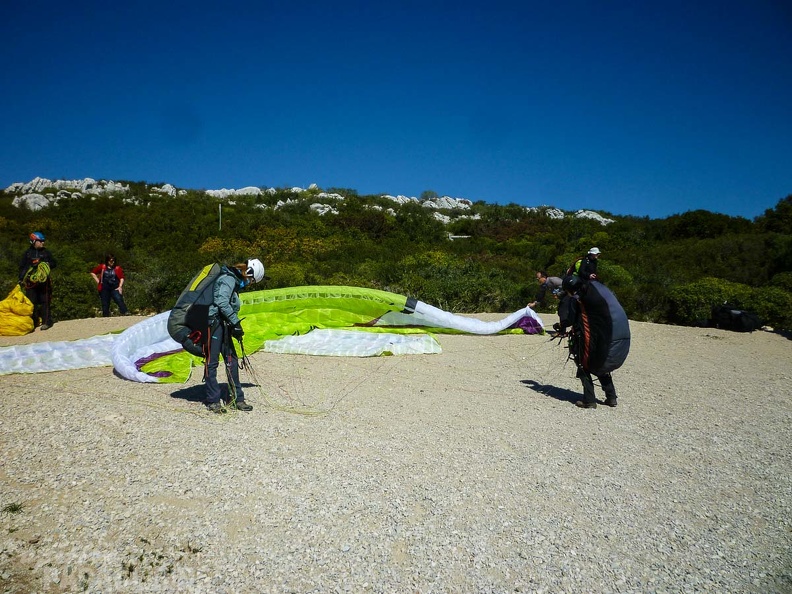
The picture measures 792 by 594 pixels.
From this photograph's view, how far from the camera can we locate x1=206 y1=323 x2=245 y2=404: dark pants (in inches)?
212

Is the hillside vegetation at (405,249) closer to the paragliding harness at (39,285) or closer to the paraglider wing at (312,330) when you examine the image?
the paragliding harness at (39,285)

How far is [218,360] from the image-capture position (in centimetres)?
553

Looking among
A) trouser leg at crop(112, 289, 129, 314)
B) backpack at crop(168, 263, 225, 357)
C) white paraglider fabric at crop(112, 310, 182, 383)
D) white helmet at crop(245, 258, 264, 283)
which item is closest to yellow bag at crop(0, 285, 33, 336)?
trouser leg at crop(112, 289, 129, 314)

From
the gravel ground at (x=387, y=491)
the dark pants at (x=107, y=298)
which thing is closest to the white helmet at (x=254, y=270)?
the gravel ground at (x=387, y=491)

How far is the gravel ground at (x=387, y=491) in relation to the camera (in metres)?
3.02

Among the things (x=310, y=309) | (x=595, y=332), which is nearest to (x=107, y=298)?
(x=310, y=309)

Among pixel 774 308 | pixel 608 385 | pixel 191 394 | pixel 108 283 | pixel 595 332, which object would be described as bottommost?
pixel 191 394

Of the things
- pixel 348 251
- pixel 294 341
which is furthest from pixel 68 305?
pixel 348 251

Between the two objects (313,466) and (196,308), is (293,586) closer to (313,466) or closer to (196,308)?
(313,466)

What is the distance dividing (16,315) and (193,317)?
6549mm

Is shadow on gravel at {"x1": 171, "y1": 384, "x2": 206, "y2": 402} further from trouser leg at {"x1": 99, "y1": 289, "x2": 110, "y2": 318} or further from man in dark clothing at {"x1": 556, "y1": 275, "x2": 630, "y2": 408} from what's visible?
trouser leg at {"x1": 99, "y1": 289, "x2": 110, "y2": 318}

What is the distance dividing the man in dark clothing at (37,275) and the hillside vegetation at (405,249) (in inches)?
73.9

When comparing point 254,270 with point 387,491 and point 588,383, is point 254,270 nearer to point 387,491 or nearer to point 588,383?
point 387,491

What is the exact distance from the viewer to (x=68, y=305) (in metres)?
12.1
